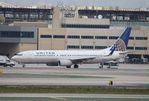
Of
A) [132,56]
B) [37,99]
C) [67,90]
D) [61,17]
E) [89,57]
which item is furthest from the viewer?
[61,17]

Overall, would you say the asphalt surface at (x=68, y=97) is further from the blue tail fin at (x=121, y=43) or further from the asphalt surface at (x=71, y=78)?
the blue tail fin at (x=121, y=43)

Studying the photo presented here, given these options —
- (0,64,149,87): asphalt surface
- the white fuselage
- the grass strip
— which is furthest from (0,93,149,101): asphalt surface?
the white fuselage

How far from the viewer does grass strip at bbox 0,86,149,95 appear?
47859 mm

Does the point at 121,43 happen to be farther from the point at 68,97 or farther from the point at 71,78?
the point at 68,97

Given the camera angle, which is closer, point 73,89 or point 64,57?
point 73,89

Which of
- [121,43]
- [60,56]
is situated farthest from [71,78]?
[121,43]

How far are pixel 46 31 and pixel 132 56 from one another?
96.5 feet

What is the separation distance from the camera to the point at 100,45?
173m

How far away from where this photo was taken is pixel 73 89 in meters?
50.3

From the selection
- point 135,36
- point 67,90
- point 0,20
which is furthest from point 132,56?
point 67,90

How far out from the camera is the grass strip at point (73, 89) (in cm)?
4786

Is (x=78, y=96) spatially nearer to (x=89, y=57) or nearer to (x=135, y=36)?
(x=89, y=57)

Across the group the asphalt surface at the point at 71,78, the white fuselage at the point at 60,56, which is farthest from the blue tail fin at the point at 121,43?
the asphalt surface at the point at 71,78

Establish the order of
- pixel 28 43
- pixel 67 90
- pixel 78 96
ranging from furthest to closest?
1. pixel 28 43
2. pixel 67 90
3. pixel 78 96
